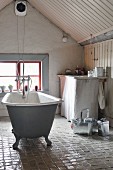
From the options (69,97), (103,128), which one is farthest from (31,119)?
(69,97)

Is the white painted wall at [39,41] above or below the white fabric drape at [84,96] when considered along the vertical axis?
above

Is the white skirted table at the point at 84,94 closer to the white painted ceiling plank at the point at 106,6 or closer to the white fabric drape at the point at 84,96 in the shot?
the white fabric drape at the point at 84,96

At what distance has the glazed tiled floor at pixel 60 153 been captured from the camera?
12.3 feet

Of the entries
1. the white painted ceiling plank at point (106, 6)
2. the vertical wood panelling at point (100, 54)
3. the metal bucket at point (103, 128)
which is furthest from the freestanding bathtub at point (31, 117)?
the vertical wood panelling at point (100, 54)

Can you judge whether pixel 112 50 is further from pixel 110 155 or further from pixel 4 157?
pixel 4 157

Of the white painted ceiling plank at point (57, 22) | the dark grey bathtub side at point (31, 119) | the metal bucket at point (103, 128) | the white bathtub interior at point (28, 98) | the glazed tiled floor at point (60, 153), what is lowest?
the glazed tiled floor at point (60, 153)

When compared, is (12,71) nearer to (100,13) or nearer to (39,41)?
(39,41)

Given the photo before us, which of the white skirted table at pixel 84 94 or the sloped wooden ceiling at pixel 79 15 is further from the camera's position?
the white skirted table at pixel 84 94

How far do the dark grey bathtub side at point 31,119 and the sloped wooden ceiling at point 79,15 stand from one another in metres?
1.95

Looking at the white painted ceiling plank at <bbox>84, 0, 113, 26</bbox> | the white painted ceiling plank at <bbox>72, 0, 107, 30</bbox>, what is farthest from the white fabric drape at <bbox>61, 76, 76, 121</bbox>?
the white painted ceiling plank at <bbox>84, 0, 113, 26</bbox>

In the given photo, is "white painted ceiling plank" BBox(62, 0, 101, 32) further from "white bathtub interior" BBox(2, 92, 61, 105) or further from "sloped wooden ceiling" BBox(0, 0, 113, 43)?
"white bathtub interior" BBox(2, 92, 61, 105)

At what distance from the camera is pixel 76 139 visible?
5.11m

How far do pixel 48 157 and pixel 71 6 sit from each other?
315 cm

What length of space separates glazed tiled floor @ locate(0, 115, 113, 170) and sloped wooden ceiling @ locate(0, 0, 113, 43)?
2.28 m
